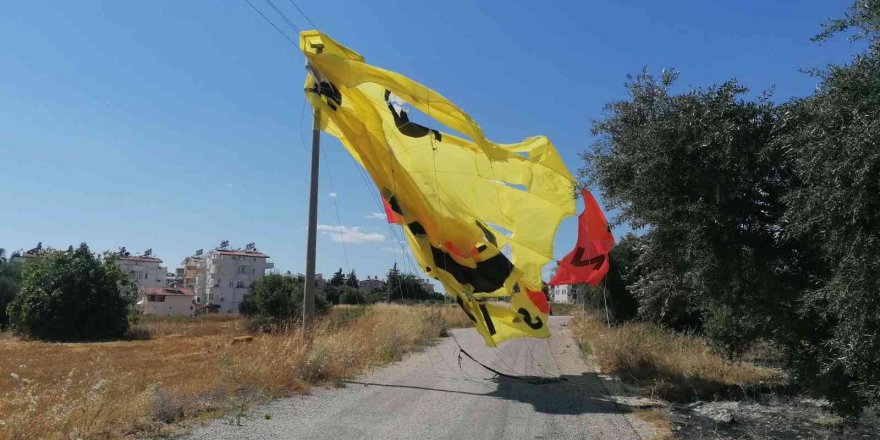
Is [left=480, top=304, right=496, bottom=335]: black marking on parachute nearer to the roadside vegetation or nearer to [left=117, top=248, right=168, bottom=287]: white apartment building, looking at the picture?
the roadside vegetation

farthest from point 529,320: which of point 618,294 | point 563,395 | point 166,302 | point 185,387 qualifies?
point 166,302

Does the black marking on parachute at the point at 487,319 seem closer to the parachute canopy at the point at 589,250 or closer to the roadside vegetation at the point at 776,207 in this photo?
the parachute canopy at the point at 589,250

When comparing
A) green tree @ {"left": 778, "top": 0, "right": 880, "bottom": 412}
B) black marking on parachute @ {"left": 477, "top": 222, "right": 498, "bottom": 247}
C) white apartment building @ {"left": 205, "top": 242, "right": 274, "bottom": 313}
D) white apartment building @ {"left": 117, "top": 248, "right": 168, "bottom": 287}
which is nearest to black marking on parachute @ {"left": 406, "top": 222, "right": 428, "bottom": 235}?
black marking on parachute @ {"left": 477, "top": 222, "right": 498, "bottom": 247}

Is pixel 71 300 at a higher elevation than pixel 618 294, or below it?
below

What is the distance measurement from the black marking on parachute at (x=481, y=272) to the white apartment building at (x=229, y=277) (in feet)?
374

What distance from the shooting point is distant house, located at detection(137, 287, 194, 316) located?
97275mm

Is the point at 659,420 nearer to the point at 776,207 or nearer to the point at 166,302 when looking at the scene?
the point at 776,207

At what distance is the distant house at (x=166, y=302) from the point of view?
9728 centimetres

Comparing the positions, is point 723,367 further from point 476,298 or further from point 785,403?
point 476,298

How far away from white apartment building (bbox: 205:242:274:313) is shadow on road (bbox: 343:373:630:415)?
11241cm

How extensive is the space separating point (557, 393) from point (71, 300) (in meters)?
47.5

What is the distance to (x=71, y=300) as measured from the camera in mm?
45969

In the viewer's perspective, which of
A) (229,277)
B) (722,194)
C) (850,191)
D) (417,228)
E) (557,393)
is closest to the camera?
(850,191)

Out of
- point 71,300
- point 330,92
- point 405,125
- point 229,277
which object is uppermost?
point 229,277
